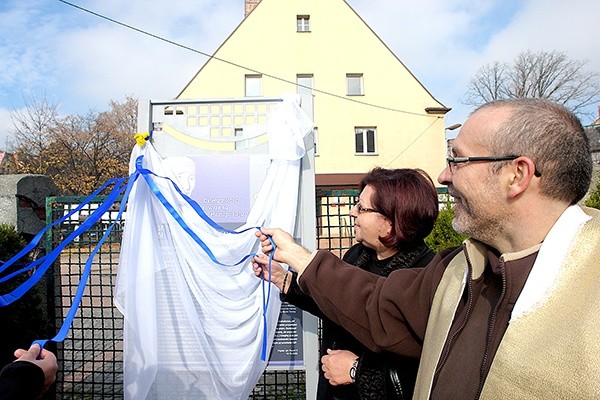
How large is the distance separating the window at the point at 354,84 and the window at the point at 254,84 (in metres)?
3.37

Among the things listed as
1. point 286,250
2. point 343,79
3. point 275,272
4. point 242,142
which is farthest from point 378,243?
point 343,79

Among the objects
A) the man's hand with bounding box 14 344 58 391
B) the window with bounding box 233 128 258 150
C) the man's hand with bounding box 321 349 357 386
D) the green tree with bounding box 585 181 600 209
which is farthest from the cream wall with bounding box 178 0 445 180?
the man's hand with bounding box 14 344 58 391

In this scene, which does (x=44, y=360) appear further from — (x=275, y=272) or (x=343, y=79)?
(x=343, y=79)

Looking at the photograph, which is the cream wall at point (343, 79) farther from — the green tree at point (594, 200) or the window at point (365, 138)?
the green tree at point (594, 200)

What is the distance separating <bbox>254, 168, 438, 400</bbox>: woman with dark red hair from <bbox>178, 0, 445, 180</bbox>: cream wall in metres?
15.7

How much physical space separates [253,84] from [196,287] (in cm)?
1601

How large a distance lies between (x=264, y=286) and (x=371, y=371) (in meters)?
0.98

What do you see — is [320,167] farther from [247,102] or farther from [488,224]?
[488,224]

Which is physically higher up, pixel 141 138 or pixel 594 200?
pixel 141 138

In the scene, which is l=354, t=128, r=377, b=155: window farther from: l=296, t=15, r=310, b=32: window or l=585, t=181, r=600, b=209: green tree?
l=585, t=181, r=600, b=209: green tree

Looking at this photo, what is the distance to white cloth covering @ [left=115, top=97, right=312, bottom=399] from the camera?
251cm

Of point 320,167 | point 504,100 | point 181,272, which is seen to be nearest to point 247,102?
point 181,272

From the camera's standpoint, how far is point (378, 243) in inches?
80.7

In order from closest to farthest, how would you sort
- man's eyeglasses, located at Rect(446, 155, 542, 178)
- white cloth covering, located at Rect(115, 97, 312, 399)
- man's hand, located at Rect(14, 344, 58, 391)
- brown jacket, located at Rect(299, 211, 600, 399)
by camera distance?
1. brown jacket, located at Rect(299, 211, 600, 399)
2. man's eyeglasses, located at Rect(446, 155, 542, 178)
3. man's hand, located at Rect(14, 344, 58, 391)
4. white cloth covering, located at Rect(115, 97, 312, 399)
